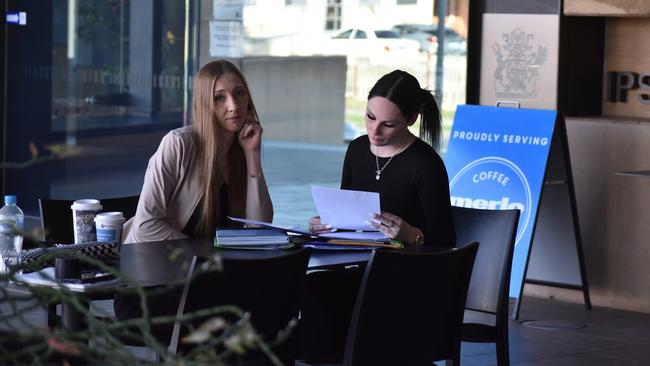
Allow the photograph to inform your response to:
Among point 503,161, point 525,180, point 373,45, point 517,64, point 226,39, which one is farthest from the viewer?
point 226,39

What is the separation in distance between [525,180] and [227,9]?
8.40 ft

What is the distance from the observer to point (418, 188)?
4023mm

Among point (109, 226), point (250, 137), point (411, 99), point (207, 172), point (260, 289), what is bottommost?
point (260, 289)

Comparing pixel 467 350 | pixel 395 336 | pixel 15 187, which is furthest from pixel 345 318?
pixel 15 187

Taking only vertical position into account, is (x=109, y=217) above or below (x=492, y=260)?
above

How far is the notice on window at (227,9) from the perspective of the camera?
299 inches

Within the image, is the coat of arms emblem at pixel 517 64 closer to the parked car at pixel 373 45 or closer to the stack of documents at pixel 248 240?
the parked car at pixel 373 45

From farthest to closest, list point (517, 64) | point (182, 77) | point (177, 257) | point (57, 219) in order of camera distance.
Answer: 1. point (182, 77)
2. point (517, 64)
3. point (57, 219)
4. point (177, 257)

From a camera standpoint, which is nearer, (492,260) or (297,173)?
(492,260)

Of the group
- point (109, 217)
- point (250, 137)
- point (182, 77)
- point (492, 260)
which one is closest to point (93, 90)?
point (182, 77)

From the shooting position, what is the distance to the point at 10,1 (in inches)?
338

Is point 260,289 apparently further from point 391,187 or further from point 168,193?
point 391,187

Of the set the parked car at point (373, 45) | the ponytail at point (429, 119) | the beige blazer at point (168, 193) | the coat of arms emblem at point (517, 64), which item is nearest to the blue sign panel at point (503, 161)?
the coat of arms emblem at point (517, 64)

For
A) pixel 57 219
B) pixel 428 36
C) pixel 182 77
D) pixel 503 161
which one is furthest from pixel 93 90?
pixel 57 219
